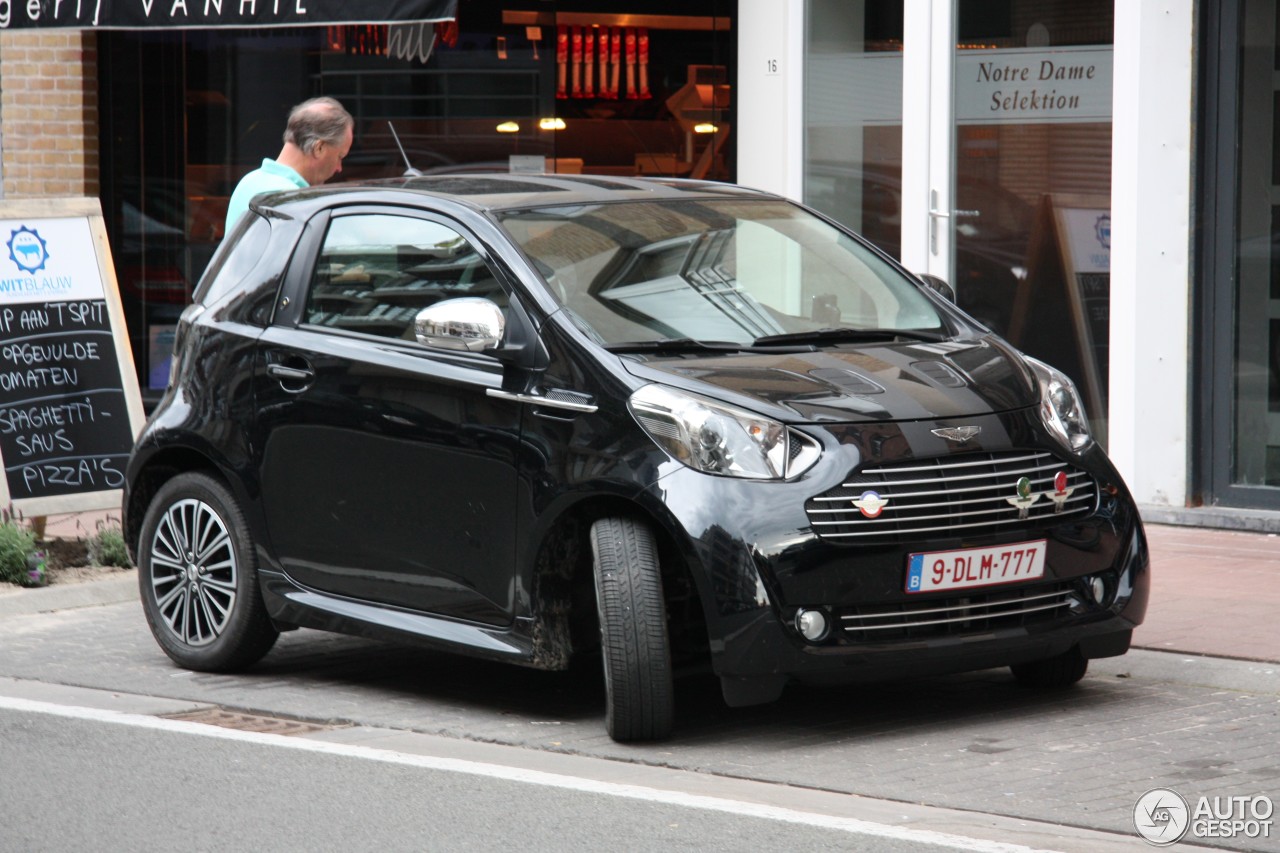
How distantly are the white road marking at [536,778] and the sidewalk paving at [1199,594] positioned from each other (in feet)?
6.74

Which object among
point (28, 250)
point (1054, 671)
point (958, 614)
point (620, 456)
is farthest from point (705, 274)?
point (28, 250)

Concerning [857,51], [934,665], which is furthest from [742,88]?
[934,665]

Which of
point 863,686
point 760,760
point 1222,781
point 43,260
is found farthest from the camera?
point 43,260

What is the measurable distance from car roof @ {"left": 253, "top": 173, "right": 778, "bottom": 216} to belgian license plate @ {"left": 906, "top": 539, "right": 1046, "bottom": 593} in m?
1.83

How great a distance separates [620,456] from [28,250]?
501 cm

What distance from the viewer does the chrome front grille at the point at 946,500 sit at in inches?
223

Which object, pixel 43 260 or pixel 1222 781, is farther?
pixel 43 260

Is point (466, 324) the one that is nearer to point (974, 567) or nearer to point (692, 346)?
point (692, 346)

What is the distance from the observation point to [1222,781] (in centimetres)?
540

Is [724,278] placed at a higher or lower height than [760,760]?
higher

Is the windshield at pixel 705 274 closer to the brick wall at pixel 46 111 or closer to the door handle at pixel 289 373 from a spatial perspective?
the door handle at pixel 289 373

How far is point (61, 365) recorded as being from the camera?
9.73 metres

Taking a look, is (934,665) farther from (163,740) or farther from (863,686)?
(163,740)

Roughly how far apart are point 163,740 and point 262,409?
1283mm
